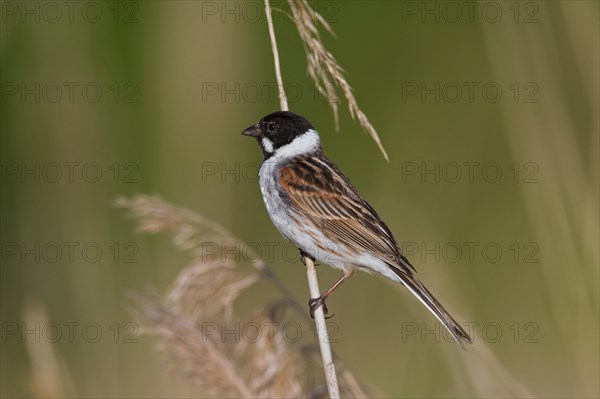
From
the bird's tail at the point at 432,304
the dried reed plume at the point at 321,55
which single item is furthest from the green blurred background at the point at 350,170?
the dried reed plume at the point at 321,55

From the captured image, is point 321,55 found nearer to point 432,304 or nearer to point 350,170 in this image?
point 432,304

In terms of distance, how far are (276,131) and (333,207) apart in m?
0.48

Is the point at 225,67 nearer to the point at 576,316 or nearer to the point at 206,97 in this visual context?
the point at 206,97

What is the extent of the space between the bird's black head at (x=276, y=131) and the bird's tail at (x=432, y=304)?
85 centimetres

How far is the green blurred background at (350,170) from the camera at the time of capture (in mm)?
3645

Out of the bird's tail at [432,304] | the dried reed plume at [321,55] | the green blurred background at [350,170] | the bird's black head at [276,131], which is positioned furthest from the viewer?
the bird's black head at [276,131]

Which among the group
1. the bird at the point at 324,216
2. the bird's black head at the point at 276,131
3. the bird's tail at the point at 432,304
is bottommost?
the bird's tail at the point at 432,304

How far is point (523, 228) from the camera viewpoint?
7043 millimetres

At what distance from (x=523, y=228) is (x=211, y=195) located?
3116mm

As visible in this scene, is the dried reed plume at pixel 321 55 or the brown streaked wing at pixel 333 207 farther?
the brown streaked wing at pixel 333 207

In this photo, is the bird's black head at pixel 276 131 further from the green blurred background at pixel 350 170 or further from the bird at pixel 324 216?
the green blurred background at pixel 350 170

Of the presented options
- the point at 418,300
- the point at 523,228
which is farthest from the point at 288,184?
the point at 523,228

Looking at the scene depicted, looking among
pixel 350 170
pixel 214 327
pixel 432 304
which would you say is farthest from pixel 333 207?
pixel 350 170

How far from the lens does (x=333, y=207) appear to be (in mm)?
4031
